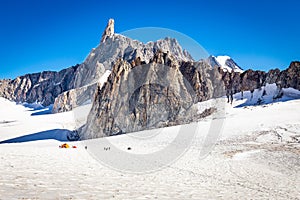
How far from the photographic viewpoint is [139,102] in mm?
43438

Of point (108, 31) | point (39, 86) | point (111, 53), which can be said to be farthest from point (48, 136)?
point (39, 86)

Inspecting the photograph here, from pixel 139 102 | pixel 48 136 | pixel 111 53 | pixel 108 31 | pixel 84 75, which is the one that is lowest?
pixel 48 136

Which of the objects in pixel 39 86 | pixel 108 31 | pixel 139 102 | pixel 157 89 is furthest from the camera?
pixel 39 86

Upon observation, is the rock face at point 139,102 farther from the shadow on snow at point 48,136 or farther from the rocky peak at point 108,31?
the rocky peak at point 108,31

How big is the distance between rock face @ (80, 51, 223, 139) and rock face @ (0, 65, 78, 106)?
307 ft

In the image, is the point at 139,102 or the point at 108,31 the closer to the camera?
the point at 139,102

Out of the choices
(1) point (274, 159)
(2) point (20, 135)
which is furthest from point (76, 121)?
(1) point (274, 159)

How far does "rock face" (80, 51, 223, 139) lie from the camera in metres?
42.0

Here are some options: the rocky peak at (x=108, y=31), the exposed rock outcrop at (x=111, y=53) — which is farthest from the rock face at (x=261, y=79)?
the rocky peak at (x=108, y=31)

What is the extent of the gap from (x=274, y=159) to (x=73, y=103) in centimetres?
8480

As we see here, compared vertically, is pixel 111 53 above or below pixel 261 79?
above

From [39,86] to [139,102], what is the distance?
138m

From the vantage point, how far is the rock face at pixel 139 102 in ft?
138

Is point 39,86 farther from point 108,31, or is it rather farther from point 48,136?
point 48,136
